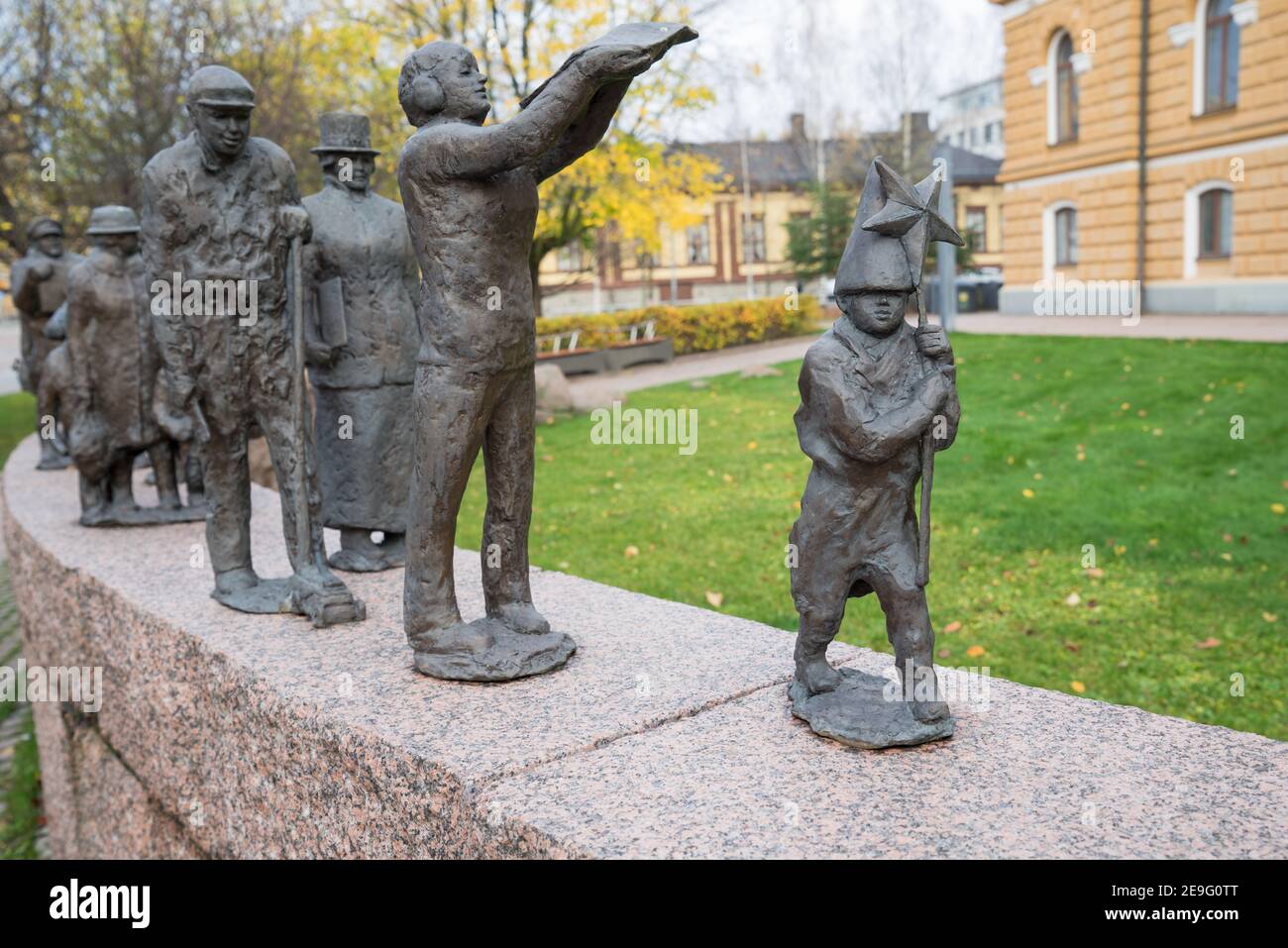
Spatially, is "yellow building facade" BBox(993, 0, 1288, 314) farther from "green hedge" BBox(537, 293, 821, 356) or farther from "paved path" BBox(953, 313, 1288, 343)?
"green hedge" BBox(537, 293, 821, 356)

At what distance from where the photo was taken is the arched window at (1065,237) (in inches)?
928

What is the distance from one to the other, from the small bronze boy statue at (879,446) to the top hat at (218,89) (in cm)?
278

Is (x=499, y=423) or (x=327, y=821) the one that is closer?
(x=327, y=821)

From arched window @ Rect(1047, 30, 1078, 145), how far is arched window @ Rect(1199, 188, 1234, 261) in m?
3.38

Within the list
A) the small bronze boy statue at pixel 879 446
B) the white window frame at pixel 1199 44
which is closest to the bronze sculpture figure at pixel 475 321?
the small bronze boy statue at pixel 879 446

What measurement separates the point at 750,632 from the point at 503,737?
1.24 meters

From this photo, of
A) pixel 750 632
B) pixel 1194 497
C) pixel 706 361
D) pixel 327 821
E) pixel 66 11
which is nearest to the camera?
pixel 327 821

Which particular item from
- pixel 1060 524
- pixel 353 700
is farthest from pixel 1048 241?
pixel 353 700

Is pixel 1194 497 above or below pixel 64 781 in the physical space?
above

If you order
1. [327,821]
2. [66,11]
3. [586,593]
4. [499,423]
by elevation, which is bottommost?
[327,821]

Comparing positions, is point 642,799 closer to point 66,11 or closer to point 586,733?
point 586,733

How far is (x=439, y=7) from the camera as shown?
17.2 metres

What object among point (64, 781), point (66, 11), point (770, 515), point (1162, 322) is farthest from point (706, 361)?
point (64, 781)

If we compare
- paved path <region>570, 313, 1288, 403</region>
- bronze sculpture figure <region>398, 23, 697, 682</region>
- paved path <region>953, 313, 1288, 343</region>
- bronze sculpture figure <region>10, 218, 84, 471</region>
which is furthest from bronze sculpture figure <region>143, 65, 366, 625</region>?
paved path <region>953, 313, 1288, 343</region>
